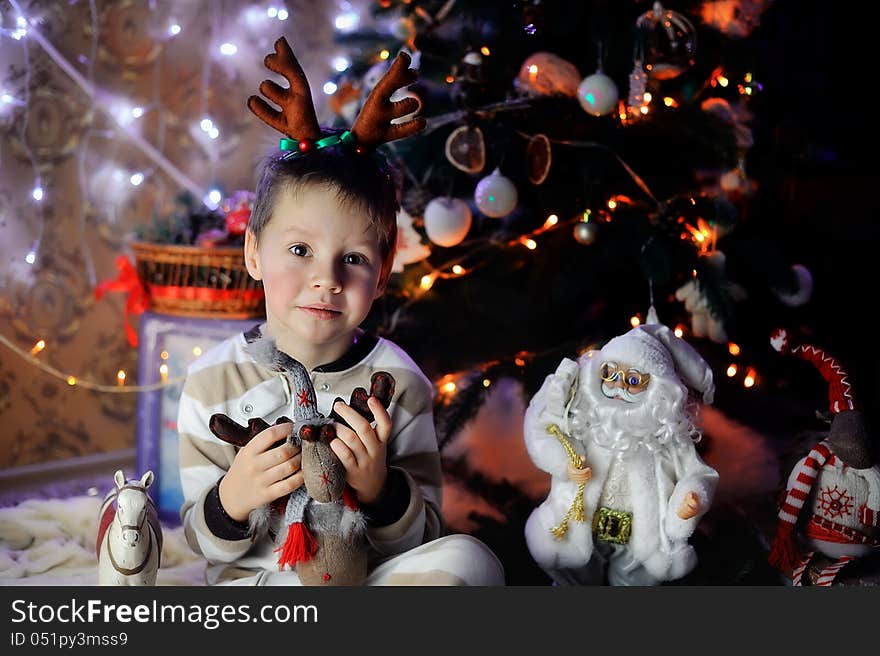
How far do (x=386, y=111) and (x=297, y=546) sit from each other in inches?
20.4

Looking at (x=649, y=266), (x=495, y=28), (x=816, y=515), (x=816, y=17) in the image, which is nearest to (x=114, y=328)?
(x=495, y=28)

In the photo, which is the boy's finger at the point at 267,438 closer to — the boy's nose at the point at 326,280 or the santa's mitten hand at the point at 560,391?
A: the boy's nose at the point at 326,280

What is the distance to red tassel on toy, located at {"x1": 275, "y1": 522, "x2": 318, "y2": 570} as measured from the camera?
3.55 ft

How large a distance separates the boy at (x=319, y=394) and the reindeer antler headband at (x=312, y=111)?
0.04ft

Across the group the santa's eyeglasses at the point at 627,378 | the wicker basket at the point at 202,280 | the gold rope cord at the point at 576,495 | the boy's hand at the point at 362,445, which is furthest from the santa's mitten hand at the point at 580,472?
the wicker basket at the point at 202,280

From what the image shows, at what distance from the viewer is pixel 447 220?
1.58m

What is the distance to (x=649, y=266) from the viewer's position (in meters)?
1.56

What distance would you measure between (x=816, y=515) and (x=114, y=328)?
1.57 metres

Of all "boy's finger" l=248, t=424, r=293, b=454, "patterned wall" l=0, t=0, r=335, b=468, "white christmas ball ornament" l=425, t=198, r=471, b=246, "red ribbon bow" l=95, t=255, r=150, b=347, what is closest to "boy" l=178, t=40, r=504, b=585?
"boy's finger" l=248, t=424, r=293, b=454

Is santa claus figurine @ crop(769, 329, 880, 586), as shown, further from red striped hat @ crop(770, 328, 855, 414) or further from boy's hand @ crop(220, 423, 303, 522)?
boy's hand @ crop(220, 423, 303, 522)

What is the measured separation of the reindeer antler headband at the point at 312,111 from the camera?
1.14 m

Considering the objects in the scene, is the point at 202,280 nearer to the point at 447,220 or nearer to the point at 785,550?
the point at 447,220

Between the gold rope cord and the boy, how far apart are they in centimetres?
19
